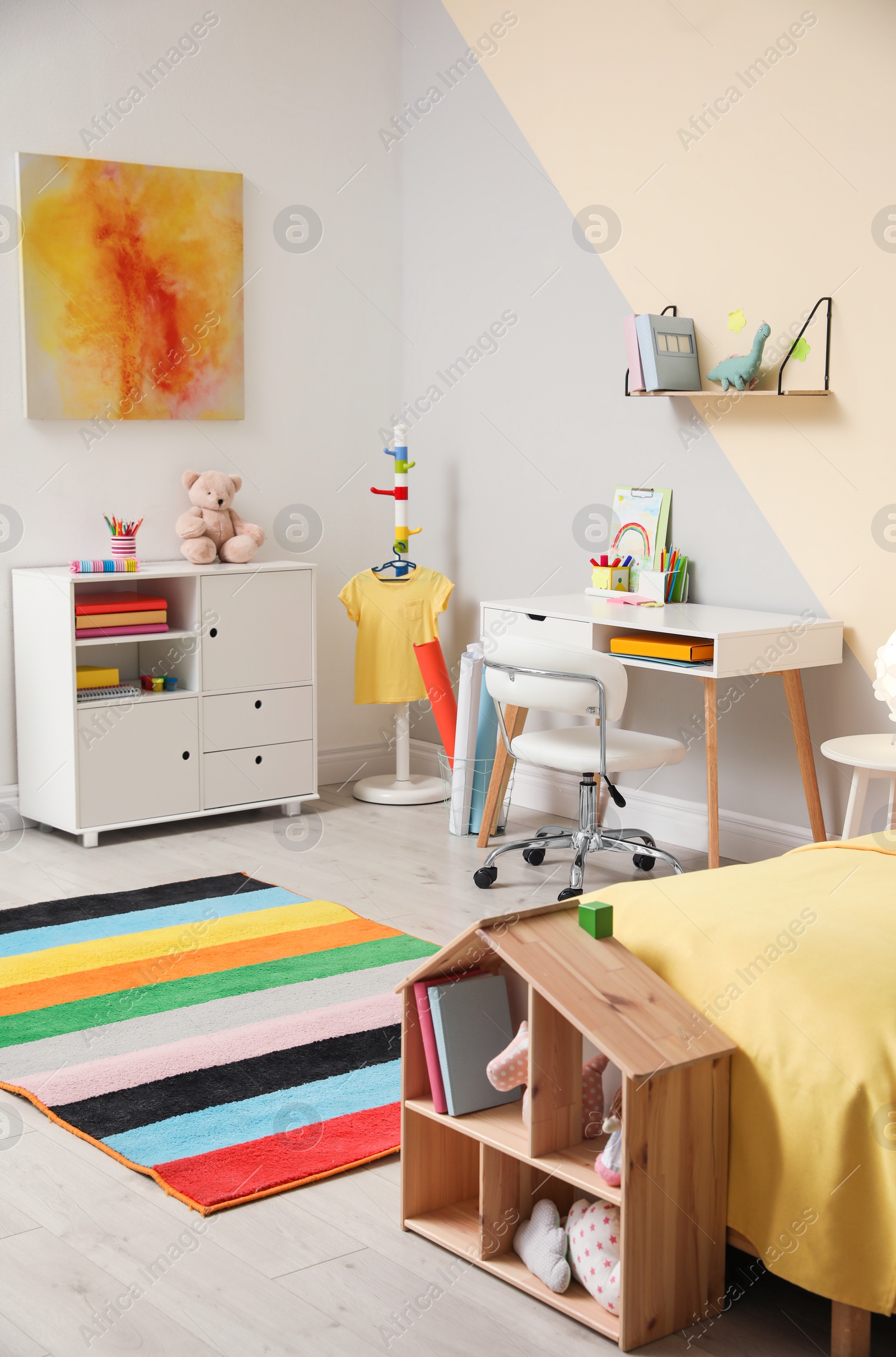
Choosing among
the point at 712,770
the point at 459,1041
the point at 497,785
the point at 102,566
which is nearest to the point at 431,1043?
the point at 459,1041

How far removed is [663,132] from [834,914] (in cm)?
308

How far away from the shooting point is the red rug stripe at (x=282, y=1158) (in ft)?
7.64

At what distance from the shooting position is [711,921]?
6.90 feet

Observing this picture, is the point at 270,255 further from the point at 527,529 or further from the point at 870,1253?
the point at 870,1253

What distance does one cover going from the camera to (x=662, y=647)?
3.89 meters

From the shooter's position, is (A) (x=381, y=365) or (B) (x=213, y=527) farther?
(A) (x=381, y=365)

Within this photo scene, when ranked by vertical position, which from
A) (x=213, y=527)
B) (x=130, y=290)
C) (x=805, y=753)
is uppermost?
(x=130, y=290)

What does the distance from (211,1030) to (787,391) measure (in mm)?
2413

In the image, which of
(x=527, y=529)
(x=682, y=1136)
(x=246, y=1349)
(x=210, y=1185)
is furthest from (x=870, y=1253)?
(x=527, y=529)

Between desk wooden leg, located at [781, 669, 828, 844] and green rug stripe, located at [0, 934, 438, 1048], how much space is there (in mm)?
1187

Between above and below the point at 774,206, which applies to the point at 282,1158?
below

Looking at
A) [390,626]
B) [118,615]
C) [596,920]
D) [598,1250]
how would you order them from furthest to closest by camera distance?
[390,626]
[118,615]
[596,920]
[598,1250]

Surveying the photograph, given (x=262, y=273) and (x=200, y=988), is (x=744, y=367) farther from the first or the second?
(x=200, y=988)

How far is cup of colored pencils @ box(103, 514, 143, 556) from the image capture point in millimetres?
4625
